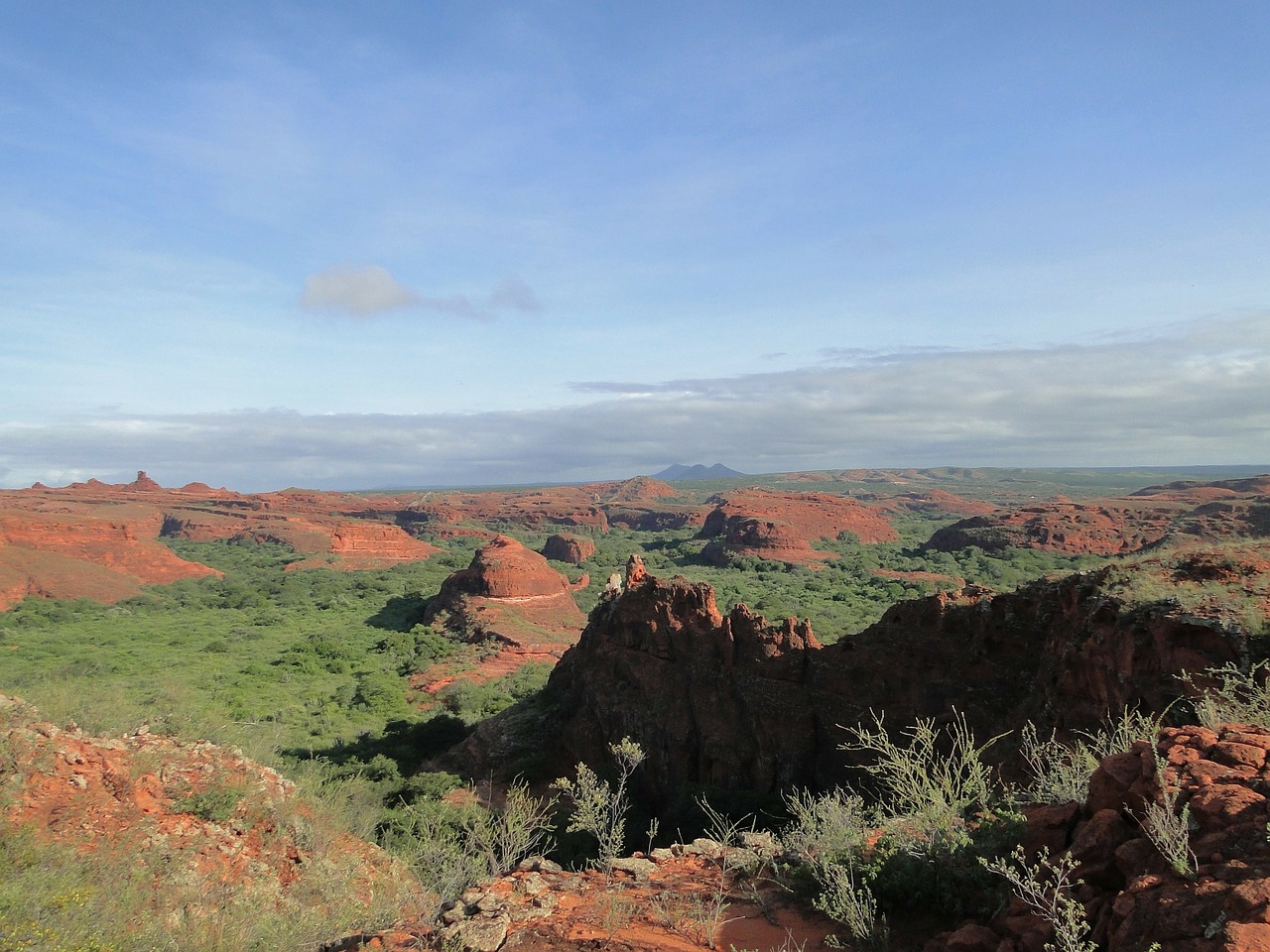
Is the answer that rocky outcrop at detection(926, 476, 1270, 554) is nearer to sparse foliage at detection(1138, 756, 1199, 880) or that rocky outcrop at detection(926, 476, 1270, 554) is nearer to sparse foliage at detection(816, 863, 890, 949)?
sparse foliage at detection(816, 863, 890, 949)

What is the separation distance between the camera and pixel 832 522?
82.2 m

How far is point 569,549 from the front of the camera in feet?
222

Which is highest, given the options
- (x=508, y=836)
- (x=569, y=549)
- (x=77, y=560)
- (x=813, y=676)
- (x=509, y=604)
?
(x=813, y=676)

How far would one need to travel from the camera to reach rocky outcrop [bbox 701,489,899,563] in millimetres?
65062

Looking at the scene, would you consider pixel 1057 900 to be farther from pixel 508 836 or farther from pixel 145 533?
pixel 145 533

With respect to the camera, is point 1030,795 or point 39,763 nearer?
point 1030,795

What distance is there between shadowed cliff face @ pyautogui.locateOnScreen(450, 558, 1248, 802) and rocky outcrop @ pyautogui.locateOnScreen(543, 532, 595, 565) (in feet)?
147

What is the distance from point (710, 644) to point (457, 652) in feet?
66.6

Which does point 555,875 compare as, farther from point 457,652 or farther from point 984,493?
point 984,493

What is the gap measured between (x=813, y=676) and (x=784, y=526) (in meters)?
53.5

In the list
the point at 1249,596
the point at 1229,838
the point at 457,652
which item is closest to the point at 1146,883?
the point at 1229,838

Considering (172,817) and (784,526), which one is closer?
(172,817)

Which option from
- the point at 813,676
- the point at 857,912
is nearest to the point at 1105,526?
the point at 813,676

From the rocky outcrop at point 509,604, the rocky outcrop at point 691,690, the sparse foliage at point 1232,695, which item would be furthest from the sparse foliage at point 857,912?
the rocky outcrop at point 509,604
